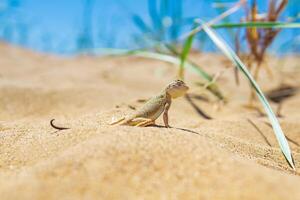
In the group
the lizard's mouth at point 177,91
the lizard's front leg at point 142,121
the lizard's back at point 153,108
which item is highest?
the lizard's mouth at point 177,91

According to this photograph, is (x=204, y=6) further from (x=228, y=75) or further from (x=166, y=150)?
(x=166, y=150)

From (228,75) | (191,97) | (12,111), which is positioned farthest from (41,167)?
(228,75)

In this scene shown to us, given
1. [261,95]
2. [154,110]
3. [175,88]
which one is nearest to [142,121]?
[154,110]

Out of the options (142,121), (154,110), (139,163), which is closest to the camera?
(139,163)

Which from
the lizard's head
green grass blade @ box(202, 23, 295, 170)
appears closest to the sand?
green grass blade @ box(202, 23, 295, 170)

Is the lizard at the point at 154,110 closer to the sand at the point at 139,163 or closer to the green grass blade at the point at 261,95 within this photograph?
the sand at the point at 139,163

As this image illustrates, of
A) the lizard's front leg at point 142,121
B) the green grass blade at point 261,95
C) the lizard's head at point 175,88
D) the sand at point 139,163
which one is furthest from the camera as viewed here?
the lizard's head at point 175,88

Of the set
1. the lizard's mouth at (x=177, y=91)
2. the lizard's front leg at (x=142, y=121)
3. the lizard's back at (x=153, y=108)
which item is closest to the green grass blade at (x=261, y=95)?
the lizard's mouth at (x=177, y=91)

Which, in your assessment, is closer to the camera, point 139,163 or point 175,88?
point 139,163

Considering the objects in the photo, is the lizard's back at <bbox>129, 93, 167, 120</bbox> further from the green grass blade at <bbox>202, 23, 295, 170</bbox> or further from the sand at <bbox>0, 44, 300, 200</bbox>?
the green grass blade at <bbox>202, 23, 295, 170</bbox>

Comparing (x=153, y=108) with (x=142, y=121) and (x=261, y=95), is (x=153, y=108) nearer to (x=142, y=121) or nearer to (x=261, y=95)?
(x=142, y=121)
